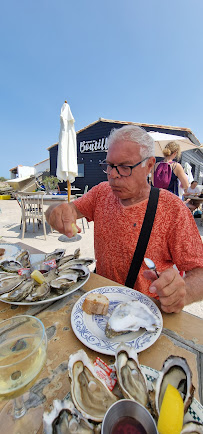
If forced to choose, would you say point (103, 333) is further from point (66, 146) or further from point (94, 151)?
point (94, 151)

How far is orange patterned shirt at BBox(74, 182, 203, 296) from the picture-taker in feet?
4.67

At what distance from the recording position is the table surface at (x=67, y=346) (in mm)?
646

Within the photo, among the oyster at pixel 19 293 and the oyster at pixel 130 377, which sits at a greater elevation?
the oyster at pixel 130 377

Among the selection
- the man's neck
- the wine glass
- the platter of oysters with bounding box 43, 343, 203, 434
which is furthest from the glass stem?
the man's neck

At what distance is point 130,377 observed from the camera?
569 mm

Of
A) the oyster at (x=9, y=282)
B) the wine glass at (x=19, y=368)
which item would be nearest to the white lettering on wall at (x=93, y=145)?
the oyster at (x=9, y=282)

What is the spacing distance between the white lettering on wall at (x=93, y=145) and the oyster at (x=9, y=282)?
14.3 m

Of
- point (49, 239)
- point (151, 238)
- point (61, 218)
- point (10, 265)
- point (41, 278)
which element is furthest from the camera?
point (49, 239)

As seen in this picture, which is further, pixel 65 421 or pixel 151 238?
pixel 151 238

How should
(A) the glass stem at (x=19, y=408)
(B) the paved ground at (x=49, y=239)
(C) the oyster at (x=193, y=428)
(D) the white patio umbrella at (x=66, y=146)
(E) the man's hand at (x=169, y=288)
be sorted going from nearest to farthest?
1. (C) the oyster at (x=193, y=428)
2. (A) the glass stem at (x=19, y=408)
3. (E) the man's hand at (x=169, y=288)
4. (B) the paved ground at (x=49, y=239)
5. (D) the white patio umbrella at (x=66, y=146)

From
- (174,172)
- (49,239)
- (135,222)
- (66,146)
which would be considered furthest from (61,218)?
(66,146)

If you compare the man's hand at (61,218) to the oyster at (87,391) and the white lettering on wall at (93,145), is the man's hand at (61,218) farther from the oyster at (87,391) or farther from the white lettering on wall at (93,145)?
the white lettering on wall at (93,145)

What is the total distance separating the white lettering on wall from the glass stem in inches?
587

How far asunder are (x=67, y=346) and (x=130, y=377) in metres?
0.33
